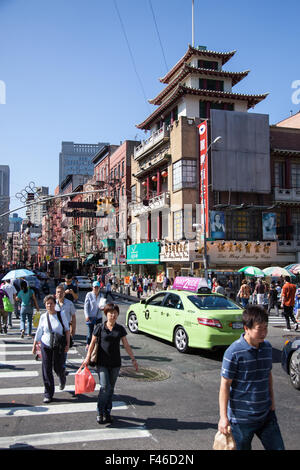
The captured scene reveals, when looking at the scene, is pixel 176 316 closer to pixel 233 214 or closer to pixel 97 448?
pixel 97 448

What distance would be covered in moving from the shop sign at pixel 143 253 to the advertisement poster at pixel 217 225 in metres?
6.70

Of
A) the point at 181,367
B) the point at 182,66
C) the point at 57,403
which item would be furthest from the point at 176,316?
the point at 182,66

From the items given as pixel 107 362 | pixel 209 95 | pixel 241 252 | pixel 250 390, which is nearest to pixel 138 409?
pixel 107 362

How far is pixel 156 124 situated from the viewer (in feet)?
144

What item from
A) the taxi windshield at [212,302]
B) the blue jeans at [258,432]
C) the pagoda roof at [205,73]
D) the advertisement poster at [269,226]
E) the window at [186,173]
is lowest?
the blue jeans at [258,432]

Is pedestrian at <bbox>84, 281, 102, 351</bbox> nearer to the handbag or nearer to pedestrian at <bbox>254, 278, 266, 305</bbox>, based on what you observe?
the handbag

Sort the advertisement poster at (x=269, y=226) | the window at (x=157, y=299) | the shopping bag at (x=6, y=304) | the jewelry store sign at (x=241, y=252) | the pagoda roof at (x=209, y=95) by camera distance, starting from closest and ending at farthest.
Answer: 1. the window at (x=157, y=299)
2. the shopping bag at (x=6, y=304)
3. the jewelry store sign at (x=241, y=252)
4. the advertisement poster at (x=269, y=226)
5. the pagoda roof at (x=209, y=95)

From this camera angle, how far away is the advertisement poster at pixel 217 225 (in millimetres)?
33156

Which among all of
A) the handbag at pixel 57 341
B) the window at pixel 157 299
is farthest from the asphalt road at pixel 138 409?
the window at pixel 157 299

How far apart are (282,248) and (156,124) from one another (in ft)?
62.3

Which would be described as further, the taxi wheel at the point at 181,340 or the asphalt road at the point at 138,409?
the taxi wheel at the point at 181,340

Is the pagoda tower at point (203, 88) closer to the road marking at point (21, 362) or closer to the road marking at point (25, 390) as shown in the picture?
the road marking at point (21, 362)

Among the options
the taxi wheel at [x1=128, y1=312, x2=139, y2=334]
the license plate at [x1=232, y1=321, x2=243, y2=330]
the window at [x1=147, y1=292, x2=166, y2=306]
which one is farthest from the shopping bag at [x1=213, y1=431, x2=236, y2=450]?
the taxi wheel at [x1=128, y1=312, x2=139, y2=334]
